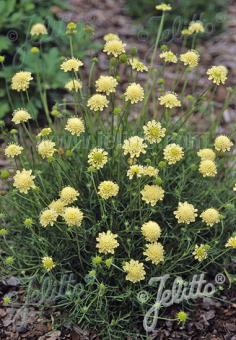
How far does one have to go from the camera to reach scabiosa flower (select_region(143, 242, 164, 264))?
2.89 metres

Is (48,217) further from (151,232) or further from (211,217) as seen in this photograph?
(211,217)

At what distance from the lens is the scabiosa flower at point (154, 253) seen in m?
2.89

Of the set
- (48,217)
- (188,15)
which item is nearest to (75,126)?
(48,217)

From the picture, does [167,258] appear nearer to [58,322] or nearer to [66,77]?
[58,322]

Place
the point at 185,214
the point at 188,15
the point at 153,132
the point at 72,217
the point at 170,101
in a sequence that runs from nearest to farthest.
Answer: the point at 72,217, the point at 185,214, the point at 153,132, the point at 170,101, the point at 188,15

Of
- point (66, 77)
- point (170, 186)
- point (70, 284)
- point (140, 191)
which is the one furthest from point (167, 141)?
point (66, 77)

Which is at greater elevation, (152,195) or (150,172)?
(150,172)

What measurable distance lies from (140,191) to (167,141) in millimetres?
516

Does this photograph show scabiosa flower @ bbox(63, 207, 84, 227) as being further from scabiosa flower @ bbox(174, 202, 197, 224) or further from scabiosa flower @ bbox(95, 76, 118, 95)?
scabiosa flower @ bbox(95, 76, 118, 95)

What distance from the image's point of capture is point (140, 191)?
9.90ft

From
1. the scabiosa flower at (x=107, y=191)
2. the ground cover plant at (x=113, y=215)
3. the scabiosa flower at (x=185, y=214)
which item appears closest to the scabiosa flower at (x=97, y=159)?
the ground cover plant at (x=113, y=215)

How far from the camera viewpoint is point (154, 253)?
2893mm

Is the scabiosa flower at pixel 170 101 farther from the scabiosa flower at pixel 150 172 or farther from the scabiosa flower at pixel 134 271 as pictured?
the scabiosa flower at pixel 134 271

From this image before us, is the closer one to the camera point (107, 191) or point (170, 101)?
point (107, 191)
